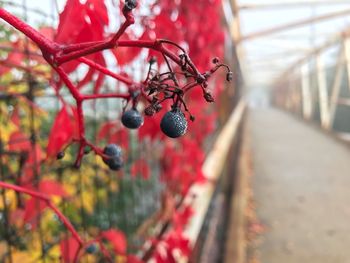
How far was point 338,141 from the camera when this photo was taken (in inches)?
325

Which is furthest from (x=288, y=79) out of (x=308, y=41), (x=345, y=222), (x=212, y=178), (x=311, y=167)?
(x=212, y=178)

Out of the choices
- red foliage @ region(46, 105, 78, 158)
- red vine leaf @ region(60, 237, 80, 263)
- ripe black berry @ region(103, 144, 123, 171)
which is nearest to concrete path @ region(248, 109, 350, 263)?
red vine leaf @ region(60, 237, 80, 263)

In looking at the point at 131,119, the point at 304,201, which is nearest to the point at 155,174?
the point at 304,201

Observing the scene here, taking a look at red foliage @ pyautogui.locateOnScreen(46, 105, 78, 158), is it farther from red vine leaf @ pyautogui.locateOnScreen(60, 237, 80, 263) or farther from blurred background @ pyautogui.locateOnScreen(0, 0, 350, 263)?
red vine leaf @ pyautogui.locateOnScreen(60, 237, 80, 263)

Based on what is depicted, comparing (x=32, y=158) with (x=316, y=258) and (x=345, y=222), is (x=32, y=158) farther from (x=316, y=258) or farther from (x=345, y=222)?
(x=345, y=222)

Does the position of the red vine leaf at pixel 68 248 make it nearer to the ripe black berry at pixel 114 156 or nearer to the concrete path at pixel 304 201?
the ripe black berry at pixel 114 156

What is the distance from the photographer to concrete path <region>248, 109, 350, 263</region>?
126 inches

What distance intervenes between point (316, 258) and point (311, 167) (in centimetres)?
324

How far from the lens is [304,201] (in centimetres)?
446

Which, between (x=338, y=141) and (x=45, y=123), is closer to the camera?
(x=45, y=123)

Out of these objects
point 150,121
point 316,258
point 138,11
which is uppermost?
point 138,11

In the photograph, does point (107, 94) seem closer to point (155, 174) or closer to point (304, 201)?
point (155, 174)

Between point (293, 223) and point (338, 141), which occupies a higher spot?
point (338, 141)

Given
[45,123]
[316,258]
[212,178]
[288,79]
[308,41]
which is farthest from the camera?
[288,79]
